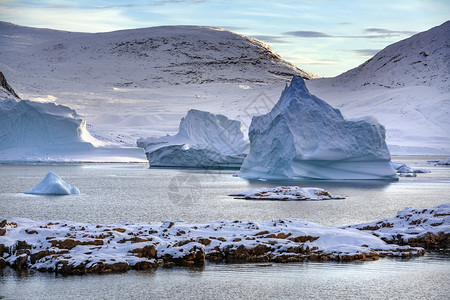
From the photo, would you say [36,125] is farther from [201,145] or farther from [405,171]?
[405,171]

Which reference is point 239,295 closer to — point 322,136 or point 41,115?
point 322,136

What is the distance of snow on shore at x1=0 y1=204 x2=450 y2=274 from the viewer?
14.7 m

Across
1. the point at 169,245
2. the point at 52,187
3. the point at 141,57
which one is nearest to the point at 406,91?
the point at 141,57

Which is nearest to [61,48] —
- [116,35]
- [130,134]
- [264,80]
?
[116,35]

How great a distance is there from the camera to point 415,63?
368 feet

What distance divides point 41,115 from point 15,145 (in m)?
3.57

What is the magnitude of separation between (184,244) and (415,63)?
103 metres

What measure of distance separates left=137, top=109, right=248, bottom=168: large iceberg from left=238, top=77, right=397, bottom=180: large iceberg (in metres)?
13.3

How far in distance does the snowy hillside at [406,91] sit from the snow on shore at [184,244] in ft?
235

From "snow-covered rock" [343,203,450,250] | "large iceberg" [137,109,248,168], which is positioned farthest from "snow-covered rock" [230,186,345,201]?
"large iceberg" [137,109,248,168]

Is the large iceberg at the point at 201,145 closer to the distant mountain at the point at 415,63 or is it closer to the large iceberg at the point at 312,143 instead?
the large iceberg at the point at 312,143

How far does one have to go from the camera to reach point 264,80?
141750mm

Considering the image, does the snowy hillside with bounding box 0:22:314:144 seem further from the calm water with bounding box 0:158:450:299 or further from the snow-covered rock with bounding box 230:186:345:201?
the snow-covered rock with bounding box 230:186:345:201

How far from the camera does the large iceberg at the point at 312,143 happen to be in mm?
37875
